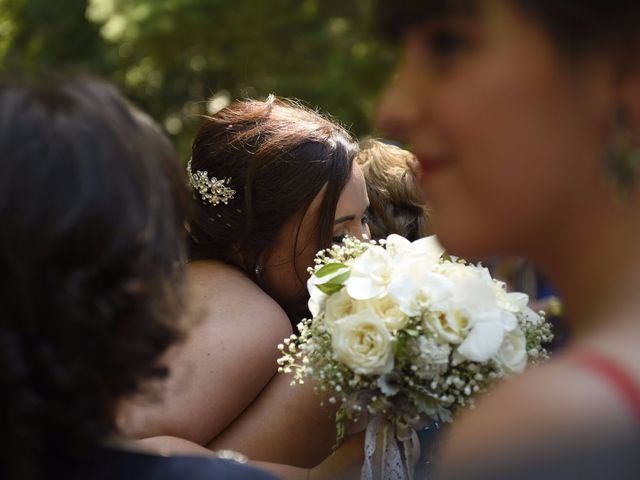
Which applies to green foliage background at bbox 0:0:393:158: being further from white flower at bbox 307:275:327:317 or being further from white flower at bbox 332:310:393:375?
white flower at bbox 332:310:393:375

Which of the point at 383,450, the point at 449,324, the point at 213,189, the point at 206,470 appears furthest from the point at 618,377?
the point at 213,189

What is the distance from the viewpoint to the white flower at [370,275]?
2658 millimetres

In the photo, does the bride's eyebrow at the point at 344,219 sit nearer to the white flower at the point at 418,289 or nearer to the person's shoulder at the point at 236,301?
the person's shoulder at the point at 236,301

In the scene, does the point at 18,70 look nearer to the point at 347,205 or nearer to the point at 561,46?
the point at 561,46

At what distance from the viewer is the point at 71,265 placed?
1.47m

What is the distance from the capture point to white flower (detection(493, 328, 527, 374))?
2.63m

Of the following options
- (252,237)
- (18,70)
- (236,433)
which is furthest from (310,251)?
(18,70)

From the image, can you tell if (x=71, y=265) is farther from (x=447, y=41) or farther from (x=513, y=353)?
(x=513, y=353)

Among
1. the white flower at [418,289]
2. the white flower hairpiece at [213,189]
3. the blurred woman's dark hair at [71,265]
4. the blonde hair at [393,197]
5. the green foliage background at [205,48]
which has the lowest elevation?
the green foliage background at [205,48]

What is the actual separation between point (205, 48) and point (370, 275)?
39.4 ft

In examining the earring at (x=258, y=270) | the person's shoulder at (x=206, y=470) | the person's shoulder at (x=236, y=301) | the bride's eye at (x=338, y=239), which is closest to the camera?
the person's shoulder at (x=206, y=470)

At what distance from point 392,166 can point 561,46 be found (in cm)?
292

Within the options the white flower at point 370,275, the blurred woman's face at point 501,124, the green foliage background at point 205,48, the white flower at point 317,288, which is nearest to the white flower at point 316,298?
the white flower at point 317,288

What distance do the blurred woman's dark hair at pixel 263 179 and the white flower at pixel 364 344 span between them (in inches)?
37.4
